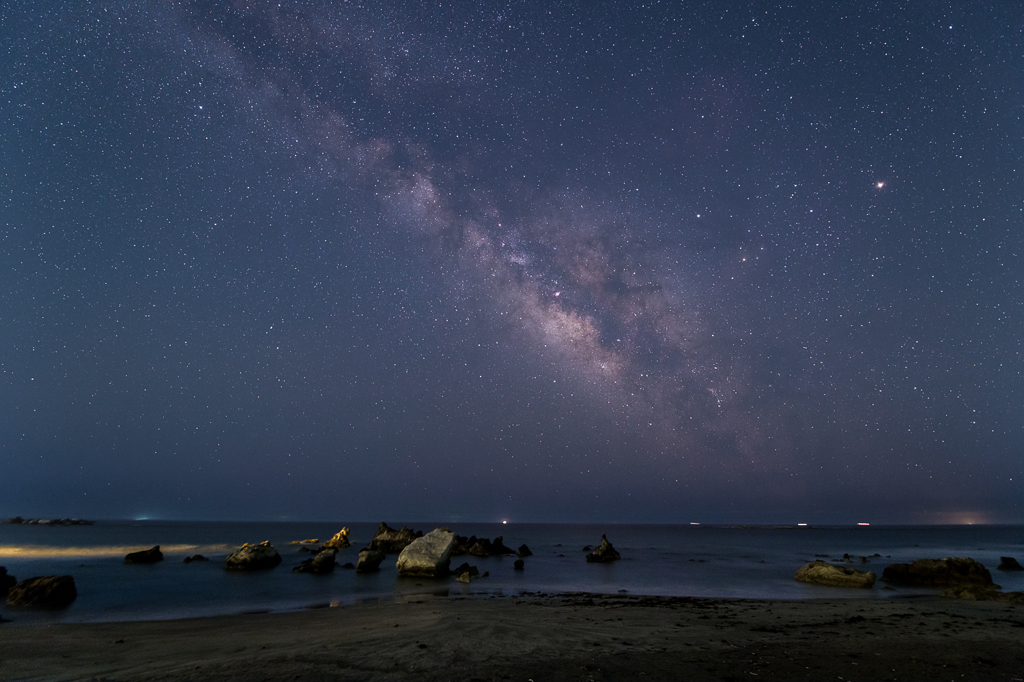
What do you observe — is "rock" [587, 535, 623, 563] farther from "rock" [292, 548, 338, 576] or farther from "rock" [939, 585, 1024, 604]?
"rock" [939, 585, 1024, 604]

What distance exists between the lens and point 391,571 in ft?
154

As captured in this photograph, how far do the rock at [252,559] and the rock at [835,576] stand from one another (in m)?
50.8

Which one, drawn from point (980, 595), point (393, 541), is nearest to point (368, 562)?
point (393, 541)

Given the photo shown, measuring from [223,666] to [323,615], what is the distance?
37.0 feet

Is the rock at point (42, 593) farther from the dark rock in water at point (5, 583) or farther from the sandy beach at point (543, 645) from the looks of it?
the sandy beach at point (543, 645)

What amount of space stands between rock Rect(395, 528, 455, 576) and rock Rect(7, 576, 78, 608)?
72.5ft

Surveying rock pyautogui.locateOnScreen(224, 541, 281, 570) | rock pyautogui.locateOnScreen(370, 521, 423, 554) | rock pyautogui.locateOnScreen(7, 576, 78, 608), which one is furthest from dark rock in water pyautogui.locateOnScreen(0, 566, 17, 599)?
rock pyautogui.locateOnScreen(370, 521, 423, 554)

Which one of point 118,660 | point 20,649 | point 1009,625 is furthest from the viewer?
point 1009,625

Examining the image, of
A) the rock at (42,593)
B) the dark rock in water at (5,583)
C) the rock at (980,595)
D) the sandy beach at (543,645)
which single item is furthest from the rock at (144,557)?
the rock at (980,595)

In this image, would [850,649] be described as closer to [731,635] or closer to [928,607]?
[731,635]

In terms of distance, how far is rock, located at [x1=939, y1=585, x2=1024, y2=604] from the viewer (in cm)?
2710

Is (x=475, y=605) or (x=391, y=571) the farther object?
(x=391, y=571)

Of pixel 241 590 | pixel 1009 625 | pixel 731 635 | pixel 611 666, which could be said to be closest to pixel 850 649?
pixel 731 635

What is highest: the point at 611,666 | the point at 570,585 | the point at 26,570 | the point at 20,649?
the point at 611,666
